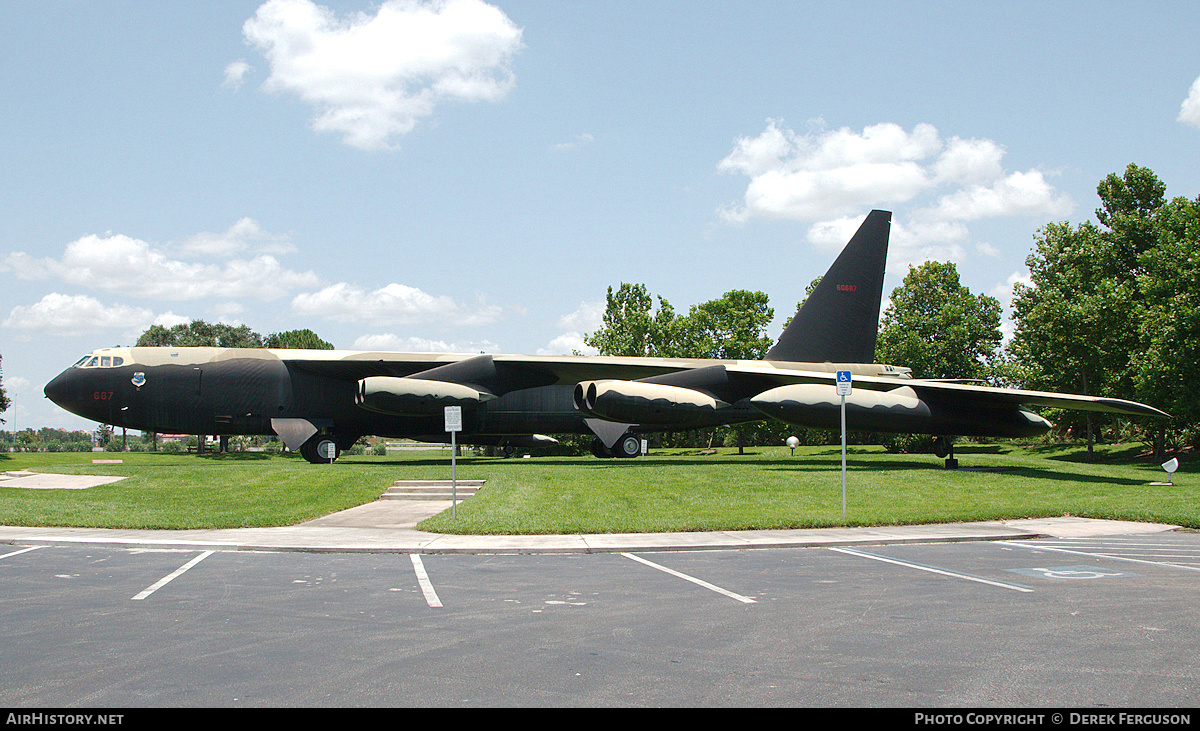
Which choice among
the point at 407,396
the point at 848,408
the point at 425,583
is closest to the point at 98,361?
the point at 407,396

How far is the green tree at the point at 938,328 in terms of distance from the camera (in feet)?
182

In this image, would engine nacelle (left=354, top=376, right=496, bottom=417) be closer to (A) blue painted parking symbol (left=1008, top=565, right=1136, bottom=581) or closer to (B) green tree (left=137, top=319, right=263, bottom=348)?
(A) blue painted parking symbol (left=1008, top=565, right=1136, bottom=581)

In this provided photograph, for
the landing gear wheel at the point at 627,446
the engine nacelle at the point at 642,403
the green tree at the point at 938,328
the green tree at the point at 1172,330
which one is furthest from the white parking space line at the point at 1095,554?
the green tree at the point at 938,328

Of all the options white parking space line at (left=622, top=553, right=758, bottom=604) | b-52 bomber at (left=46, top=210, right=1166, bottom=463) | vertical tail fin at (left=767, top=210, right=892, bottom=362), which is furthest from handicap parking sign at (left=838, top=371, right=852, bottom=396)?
Result: vertical tail fin at (left=767, top=210, right=892, bottom=362)

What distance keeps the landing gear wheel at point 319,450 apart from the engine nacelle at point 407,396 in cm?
229

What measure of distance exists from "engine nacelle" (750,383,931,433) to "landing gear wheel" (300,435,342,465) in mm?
14949

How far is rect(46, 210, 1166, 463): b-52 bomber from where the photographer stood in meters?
26.7

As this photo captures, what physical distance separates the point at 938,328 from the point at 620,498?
45691 mm

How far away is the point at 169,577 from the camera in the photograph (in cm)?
983

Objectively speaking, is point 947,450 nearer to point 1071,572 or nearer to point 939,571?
point 1071,572

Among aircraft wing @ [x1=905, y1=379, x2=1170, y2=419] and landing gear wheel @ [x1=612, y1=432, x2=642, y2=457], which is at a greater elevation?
aircraft wing @ [x1=905, y1=379, x2=1170, y2=419]

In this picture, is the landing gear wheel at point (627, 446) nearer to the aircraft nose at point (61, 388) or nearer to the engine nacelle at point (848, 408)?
the engine nacelle at point (848, 408)
